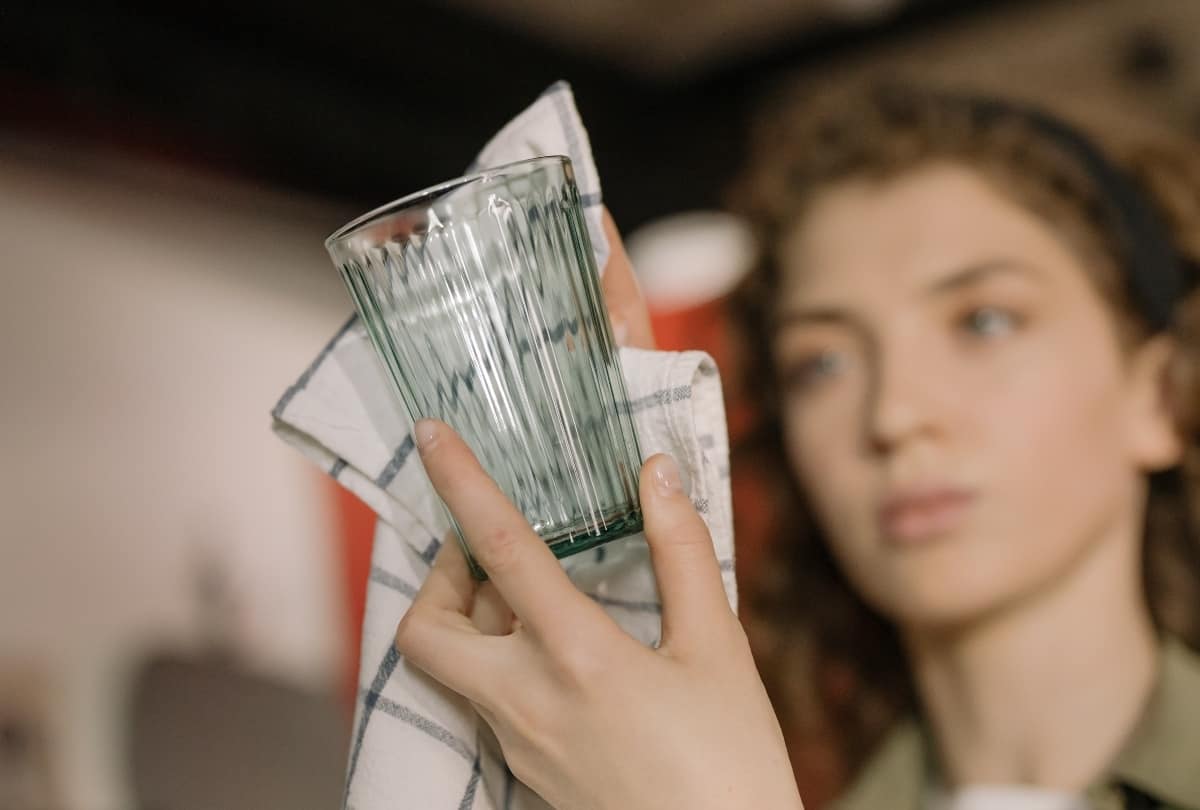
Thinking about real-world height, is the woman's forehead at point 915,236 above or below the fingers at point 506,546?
above

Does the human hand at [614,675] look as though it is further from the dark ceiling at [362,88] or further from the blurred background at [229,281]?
the dark ceiling at [362,88]

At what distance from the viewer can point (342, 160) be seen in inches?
52.1

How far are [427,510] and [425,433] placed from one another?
8 cm

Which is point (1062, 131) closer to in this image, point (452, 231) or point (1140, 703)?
point (1140, 703)

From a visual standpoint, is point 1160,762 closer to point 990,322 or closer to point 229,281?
point 990,322

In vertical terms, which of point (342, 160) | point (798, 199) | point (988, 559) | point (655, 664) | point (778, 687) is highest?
point (342, 160)

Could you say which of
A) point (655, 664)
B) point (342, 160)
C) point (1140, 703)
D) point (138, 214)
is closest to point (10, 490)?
point (138, 214)

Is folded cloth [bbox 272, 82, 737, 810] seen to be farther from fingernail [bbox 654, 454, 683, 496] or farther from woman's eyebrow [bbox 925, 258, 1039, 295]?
woman's eyebrow [bbox 925, 258, 1039, 295]

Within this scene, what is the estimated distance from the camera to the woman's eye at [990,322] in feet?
2.18

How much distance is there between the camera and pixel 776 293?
2.57ft

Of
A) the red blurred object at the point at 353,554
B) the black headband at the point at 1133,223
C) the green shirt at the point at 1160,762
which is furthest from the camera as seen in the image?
the red blurred object at the point at 353,554

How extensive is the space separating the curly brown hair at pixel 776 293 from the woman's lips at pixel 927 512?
18 cm

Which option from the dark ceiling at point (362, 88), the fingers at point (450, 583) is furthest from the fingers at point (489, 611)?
the dark ceiling at point (362, 88)

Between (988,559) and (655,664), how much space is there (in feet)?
1.18
